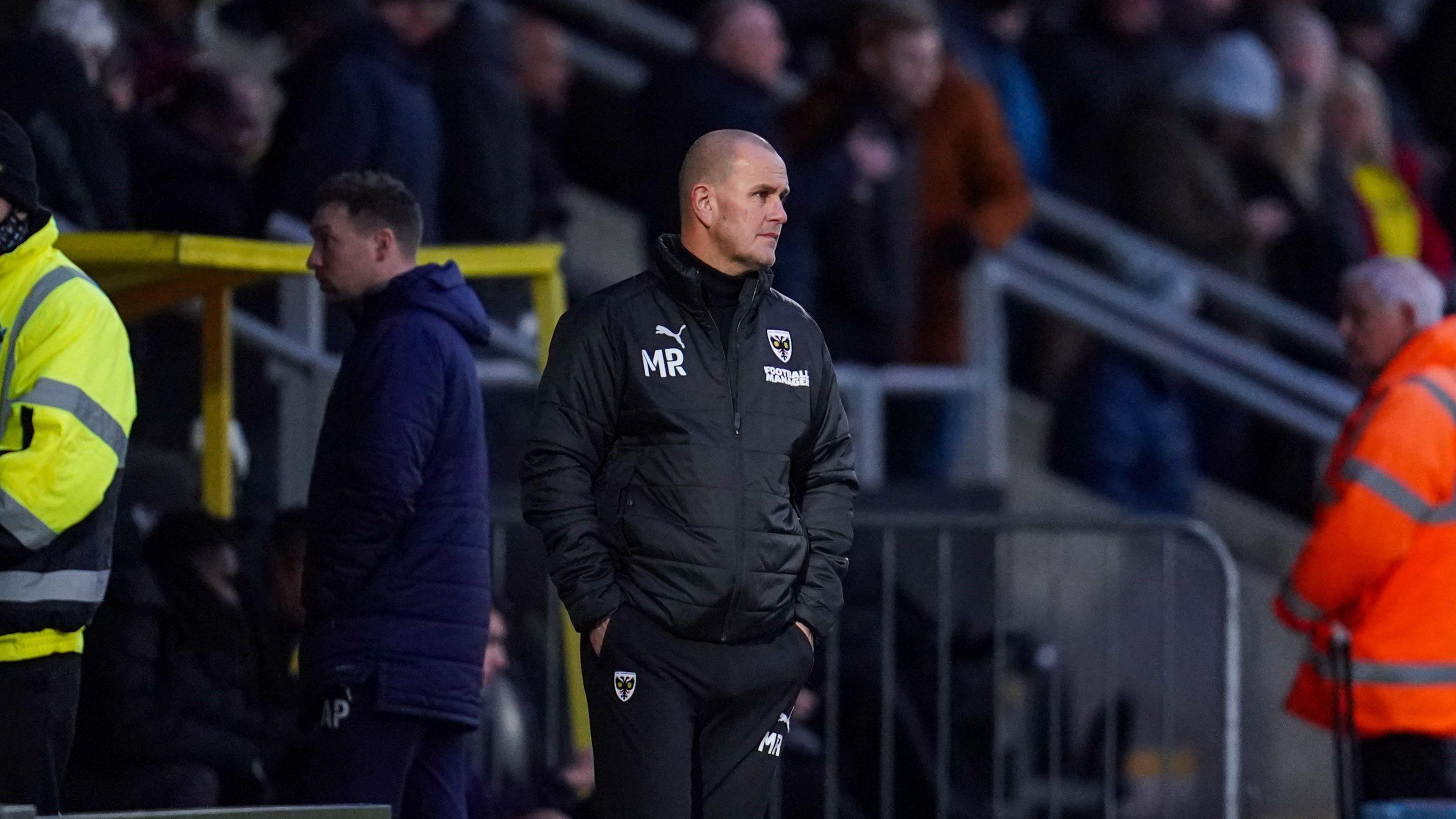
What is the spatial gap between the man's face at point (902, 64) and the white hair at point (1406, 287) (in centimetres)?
303

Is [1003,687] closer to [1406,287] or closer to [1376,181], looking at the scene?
[1406,287]

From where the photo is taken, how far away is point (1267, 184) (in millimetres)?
11992

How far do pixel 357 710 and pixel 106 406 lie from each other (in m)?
0.97

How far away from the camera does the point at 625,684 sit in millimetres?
5215

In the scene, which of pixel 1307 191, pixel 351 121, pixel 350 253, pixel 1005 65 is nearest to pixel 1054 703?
pixel 351 121

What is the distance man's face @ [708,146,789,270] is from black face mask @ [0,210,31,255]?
1.46m

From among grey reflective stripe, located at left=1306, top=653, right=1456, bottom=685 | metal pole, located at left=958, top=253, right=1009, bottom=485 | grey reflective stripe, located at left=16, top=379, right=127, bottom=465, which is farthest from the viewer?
metal pole, located at left=958, top=253, right=1009, bottom=485

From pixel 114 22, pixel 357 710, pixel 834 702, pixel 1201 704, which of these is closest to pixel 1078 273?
pixel 1201 704

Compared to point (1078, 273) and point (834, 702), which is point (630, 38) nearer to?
point (1078, 273)

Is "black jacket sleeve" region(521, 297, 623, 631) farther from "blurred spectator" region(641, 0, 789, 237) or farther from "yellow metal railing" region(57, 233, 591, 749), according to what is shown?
"blurred spectator" region(641, 0, 789, 237)

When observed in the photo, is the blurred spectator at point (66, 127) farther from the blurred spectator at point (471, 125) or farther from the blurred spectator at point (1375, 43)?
the blurred spectator at point (1375, 43)

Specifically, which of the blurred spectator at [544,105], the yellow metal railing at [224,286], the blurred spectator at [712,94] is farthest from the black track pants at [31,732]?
the blurred spectator at [544,105]

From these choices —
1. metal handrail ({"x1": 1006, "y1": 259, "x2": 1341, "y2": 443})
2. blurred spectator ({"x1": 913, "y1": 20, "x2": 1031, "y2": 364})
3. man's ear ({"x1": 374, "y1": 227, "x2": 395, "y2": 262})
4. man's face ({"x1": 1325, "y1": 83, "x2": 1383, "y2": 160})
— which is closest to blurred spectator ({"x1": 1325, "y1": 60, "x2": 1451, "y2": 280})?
man's face ({"x1": 1325, "y1": 83, "x2": 1383, "y2": 160})

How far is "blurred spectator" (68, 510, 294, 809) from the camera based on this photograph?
6688mm
